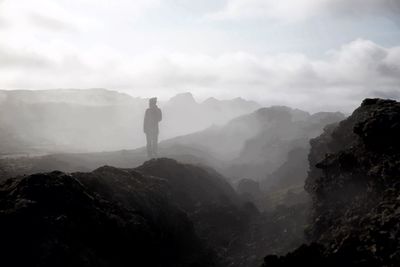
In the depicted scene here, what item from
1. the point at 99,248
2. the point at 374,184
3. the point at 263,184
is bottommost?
the point at 263,184

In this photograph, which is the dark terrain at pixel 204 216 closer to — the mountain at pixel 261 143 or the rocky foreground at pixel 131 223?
the rocky foreground at pixel 131 223

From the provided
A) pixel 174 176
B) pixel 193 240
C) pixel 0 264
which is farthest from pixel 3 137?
pixel 0 264

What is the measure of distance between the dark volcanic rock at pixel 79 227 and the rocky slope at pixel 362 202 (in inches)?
345

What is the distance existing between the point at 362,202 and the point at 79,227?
1784 centimetres

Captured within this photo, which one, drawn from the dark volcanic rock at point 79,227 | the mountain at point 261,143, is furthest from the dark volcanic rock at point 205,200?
the mountain at point 261,143

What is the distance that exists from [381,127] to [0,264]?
24367mm

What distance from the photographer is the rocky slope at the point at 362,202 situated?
781 inches

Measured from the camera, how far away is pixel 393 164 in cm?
2533

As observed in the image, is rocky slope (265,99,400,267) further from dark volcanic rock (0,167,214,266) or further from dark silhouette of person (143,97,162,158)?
dark silhouette of person (143,97,162,158)

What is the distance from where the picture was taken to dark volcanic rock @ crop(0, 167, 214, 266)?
1952 centimetres

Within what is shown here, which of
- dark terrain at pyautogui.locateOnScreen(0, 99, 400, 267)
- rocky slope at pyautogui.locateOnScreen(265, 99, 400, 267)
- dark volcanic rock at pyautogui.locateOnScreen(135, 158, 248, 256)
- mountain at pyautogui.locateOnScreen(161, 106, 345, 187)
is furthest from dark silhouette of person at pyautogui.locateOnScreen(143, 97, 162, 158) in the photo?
rocky slope at pyautogui.locateOnScreen(265, 99, 400, 267)

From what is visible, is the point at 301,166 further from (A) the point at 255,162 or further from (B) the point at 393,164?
(B) the point at 393,164

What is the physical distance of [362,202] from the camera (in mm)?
26391

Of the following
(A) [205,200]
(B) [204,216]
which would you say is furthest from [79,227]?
(A) [205,200]
